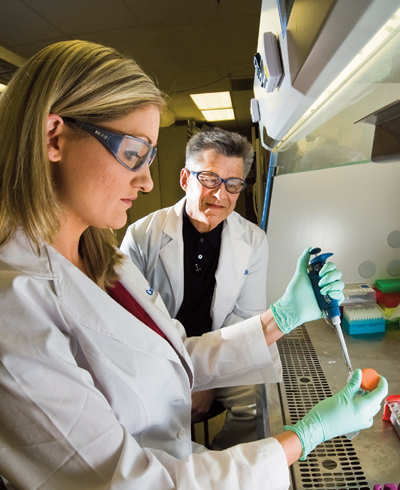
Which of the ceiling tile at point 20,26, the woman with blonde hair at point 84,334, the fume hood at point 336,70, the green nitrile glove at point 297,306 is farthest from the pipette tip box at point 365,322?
the ceiling tile at point 20,26

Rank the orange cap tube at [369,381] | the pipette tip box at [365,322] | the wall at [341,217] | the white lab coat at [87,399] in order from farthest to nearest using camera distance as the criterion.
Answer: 1. the wall at [341,217]
2. the pipette tip box at [365,322]
3. the orange cap tube at [369,381]
4. the white lab coat at [87,399]

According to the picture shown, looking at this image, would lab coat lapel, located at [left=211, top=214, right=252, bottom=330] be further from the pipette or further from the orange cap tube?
the orange cap tube

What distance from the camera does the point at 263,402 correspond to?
1.24 metres

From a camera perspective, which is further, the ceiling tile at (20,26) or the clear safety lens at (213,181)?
the ceiling tile at (20,26)

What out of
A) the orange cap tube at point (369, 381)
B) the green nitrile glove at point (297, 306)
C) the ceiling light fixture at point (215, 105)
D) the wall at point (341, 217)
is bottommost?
the orange cap tube at point (369, 381)

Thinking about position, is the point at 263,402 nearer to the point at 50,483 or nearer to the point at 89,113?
the point at 50,483

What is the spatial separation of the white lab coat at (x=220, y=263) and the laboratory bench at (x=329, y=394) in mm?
357

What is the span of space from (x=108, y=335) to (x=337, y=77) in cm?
79

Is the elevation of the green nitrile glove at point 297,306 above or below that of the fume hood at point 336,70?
below

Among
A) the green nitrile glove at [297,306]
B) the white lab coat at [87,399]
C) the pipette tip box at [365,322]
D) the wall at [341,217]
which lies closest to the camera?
the white lab coat at [87,399]

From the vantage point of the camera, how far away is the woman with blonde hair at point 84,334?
0.73 meters

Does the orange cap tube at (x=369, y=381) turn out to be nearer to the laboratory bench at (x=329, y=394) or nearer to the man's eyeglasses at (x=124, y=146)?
the laboratory bench at (x=329, y=394)

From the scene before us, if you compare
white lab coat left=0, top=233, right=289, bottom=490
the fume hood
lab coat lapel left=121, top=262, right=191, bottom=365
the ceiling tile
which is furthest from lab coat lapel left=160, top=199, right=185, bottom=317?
the ceiling tile

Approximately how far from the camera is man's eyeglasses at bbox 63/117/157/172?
887mm
